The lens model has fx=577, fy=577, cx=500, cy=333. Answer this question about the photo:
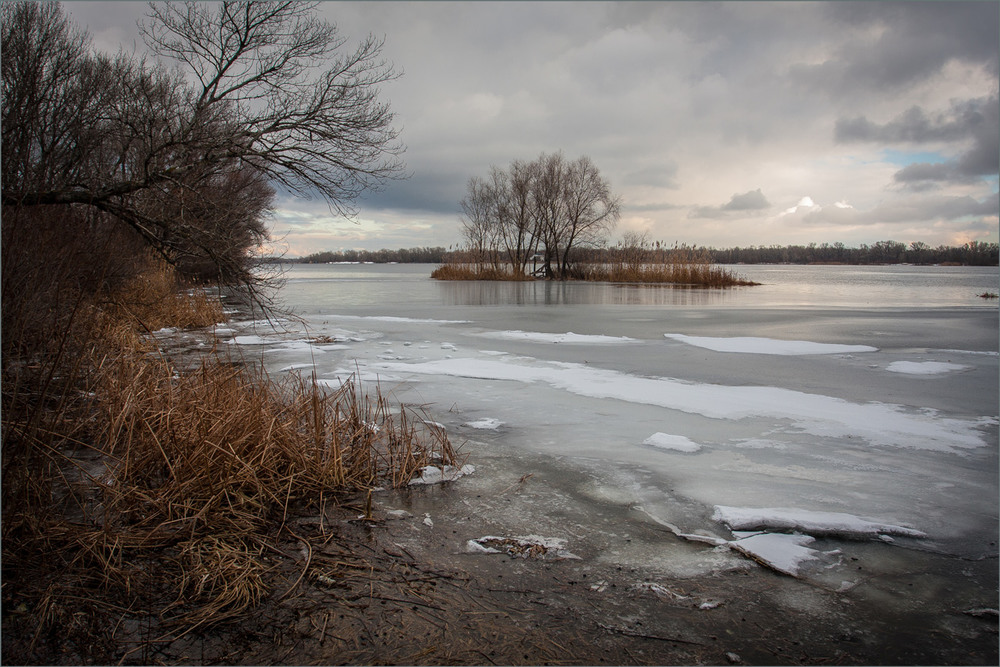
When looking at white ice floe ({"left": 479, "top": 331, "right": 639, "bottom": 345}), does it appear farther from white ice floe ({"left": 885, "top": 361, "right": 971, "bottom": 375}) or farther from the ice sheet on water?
the ice sheet on water

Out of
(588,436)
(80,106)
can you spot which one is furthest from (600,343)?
(80,106)

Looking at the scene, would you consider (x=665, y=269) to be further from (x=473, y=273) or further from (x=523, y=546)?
(x=523, y=546)

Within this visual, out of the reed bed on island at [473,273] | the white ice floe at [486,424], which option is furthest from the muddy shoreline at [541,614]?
the reed bed on island at [473,273]

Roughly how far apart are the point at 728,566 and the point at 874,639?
63 cm

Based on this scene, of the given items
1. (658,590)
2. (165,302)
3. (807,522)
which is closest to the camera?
(658,590)

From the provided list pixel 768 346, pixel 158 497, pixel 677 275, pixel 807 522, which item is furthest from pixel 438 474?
pixel 677 275

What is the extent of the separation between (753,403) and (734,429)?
3.25 ft

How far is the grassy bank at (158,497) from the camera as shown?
220cm

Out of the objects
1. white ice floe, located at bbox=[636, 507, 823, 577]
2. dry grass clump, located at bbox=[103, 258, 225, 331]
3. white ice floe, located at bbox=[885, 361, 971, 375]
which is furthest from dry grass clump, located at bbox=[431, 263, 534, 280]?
white ice floe, located at bbox=[636, 507, 823, 577]

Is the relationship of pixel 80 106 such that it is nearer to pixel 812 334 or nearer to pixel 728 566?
pixel 728 566

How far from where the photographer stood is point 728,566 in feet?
8.87

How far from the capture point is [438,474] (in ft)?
12.3

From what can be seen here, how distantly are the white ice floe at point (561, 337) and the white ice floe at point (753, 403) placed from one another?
243cm

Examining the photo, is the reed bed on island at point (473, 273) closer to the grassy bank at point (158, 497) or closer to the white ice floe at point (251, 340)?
the white ice floe at point (251, 340)
